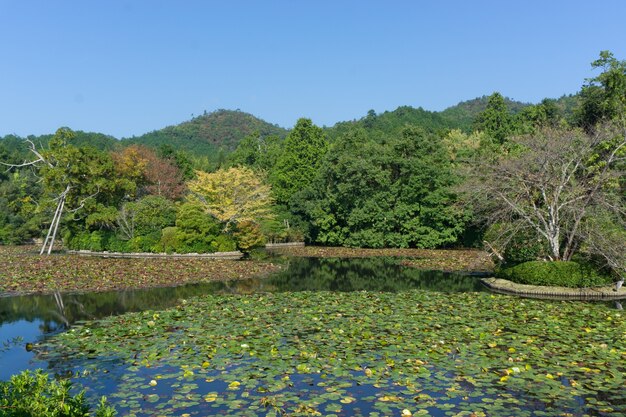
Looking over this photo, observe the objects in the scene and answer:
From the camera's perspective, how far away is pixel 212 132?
12475 cm

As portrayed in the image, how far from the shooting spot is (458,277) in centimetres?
2373

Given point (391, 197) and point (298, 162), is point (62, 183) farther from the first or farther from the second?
point (298, 162)

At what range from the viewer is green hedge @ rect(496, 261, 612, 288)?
1881 centimetres

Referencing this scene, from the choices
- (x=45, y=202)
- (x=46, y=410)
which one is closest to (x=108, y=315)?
(x=46, y=410)

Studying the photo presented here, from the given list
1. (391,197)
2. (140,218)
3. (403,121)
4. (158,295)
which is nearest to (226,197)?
(140,218)

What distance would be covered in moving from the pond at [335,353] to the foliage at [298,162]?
31.8 m

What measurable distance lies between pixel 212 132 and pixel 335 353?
118 m

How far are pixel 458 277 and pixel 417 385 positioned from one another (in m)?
15.5

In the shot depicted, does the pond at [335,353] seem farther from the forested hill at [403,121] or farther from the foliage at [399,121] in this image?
the foliage at [399,121]

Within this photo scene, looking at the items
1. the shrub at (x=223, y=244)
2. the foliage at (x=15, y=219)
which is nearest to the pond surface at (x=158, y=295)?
the shrub at (x=223, y=244)

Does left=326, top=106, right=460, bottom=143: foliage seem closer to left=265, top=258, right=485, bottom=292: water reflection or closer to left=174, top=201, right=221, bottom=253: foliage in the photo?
left=174, top=201, right=221, bottom=253: foliage

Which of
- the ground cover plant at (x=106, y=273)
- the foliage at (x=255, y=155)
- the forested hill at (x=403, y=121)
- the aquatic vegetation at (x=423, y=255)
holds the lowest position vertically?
the aquatic vegetation at (x=423, y=255)

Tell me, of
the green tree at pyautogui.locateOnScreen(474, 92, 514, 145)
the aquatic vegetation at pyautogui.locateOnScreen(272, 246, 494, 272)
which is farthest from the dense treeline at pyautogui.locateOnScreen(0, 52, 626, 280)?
the green tree at pyautogui.locateOnScreen(474, 92, 514, 145)

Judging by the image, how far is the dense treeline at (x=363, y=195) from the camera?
2103 cm
